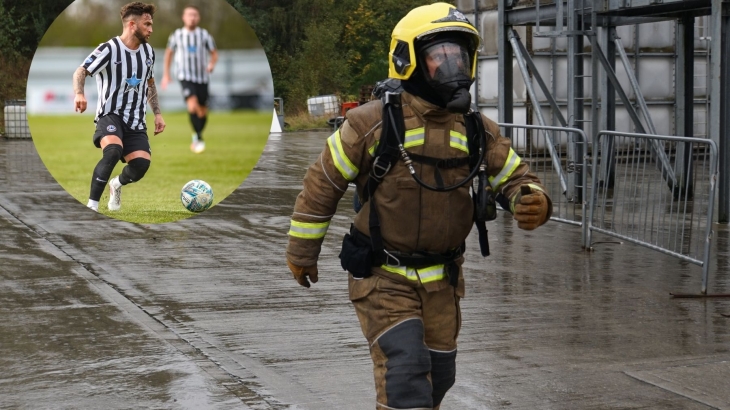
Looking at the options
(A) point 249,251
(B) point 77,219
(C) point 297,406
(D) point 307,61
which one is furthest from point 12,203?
(D) point 307,61

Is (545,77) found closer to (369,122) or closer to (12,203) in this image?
(12,203)

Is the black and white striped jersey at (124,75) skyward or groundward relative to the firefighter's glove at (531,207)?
skyward

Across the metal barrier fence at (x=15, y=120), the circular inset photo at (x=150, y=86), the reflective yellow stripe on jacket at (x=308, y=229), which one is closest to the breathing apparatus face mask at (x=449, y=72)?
the reflective yellow stripe on jacket at (x=308, y=229)

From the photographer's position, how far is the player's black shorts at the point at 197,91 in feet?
24.3

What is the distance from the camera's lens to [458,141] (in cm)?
450

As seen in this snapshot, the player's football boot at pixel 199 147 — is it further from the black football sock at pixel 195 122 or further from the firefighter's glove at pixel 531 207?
the firefighter's glove at pixel 531 207

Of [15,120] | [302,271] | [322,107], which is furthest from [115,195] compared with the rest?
[322,107]

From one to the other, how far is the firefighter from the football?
484cm

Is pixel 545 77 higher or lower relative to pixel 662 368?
higher

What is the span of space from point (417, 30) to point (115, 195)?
5.23 metres

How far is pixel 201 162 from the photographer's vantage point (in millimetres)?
7875

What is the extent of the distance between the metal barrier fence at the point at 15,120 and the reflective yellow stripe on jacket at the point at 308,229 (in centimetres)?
2752

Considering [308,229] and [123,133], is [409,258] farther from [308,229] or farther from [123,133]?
[123,133]

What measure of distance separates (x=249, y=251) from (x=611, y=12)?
635 cm
